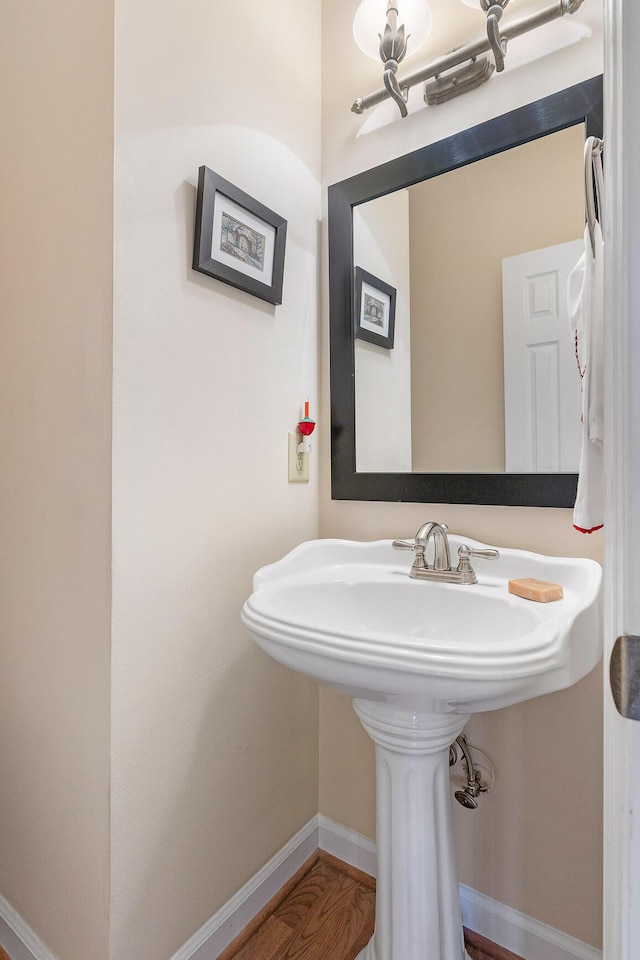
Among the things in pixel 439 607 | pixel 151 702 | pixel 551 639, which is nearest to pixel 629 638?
pixel 551 639

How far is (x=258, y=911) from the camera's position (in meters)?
1.13

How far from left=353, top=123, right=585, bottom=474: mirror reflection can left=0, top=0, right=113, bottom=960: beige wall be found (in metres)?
0.66

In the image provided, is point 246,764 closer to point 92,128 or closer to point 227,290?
point 227,290

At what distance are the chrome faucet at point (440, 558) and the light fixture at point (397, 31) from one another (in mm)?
983

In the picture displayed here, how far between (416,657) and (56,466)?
0.75 meters

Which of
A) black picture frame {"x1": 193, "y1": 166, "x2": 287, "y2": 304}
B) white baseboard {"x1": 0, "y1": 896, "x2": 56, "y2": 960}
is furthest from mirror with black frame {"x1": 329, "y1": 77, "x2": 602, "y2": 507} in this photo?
white baseboard {"x1": 0, "y1": 896, "x2": 56, "y2": 960}

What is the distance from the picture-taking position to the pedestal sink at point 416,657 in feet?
2.10

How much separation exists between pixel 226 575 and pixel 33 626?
0.40 metres

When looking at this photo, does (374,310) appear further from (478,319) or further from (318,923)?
(318,923)

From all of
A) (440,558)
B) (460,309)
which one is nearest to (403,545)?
(440,558)

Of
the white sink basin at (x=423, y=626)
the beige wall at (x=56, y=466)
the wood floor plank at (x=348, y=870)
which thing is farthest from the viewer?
the wood floor plank at (x=348, y=870)

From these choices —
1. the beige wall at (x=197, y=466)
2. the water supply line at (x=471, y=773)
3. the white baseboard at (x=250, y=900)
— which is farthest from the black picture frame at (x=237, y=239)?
the white baseboard at (x=250, y=900)

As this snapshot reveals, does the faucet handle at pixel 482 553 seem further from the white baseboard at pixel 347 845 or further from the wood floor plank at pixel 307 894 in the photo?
the wood floor plank at pixel 307 894

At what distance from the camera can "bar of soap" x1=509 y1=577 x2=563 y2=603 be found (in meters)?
0.86
